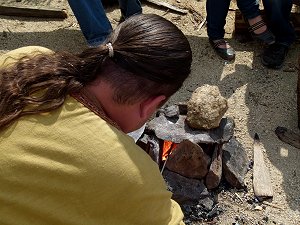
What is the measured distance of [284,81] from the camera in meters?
3.96

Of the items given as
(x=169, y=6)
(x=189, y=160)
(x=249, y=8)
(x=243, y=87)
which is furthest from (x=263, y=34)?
(x=189, y=160)

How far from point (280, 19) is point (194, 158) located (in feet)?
5.68

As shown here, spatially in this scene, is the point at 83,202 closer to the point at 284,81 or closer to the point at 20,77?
the point at 20,77

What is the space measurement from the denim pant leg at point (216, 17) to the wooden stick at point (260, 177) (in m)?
1.26

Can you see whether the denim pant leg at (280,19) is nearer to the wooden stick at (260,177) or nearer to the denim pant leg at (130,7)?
the denim pant leg at (130,7)

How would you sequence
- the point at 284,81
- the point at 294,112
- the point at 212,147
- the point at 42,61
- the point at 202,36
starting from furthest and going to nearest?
the point at 202,36 < the point at 284,81 < the point at 294,112 < the point at 212,147 < the point at 42,61

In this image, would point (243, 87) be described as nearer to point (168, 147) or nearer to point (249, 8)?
point (249, 8)

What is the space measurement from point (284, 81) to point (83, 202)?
9.14 ft

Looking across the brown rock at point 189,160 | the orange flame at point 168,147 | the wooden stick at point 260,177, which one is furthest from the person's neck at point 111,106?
the wooden stick at point 260,177

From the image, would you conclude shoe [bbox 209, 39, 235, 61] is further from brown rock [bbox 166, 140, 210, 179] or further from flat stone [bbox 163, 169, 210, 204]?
flat stone [bbox 163, 169, 210, 204]

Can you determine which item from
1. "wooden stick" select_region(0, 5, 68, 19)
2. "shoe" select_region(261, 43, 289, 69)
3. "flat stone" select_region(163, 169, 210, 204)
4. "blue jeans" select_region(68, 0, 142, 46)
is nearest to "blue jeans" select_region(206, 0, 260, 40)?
"shoe" select_region(261, 43, 289, 69)

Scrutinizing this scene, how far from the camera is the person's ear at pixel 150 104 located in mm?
1679

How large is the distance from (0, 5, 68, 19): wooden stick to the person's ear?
10.5ft

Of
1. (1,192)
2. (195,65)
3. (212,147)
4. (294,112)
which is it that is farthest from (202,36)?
(1,192)
